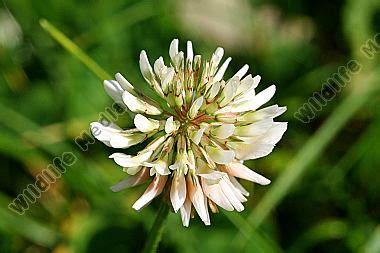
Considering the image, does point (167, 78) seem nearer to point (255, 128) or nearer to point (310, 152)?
point (255, 128)

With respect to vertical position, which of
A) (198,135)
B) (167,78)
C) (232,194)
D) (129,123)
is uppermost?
(129,123)

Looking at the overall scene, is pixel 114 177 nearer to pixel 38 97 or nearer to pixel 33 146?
pixel 33 146

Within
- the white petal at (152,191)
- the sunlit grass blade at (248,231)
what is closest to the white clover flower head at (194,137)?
the white petal at (152,191)

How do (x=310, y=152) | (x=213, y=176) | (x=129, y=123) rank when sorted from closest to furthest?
(x=213, y=176) → (x=310, y=152) → (x=129, y=123)

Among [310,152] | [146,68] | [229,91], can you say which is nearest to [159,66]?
[146,68]

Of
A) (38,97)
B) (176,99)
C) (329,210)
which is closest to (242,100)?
(176,99)

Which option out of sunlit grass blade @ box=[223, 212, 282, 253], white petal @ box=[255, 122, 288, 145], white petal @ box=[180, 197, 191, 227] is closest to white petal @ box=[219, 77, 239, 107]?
white petal @ box=[255, 122, 288, 145]

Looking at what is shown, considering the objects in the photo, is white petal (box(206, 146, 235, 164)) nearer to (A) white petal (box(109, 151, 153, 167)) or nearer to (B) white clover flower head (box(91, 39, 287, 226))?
(B) white clover flower head (box(91, 39, 287, 226))
